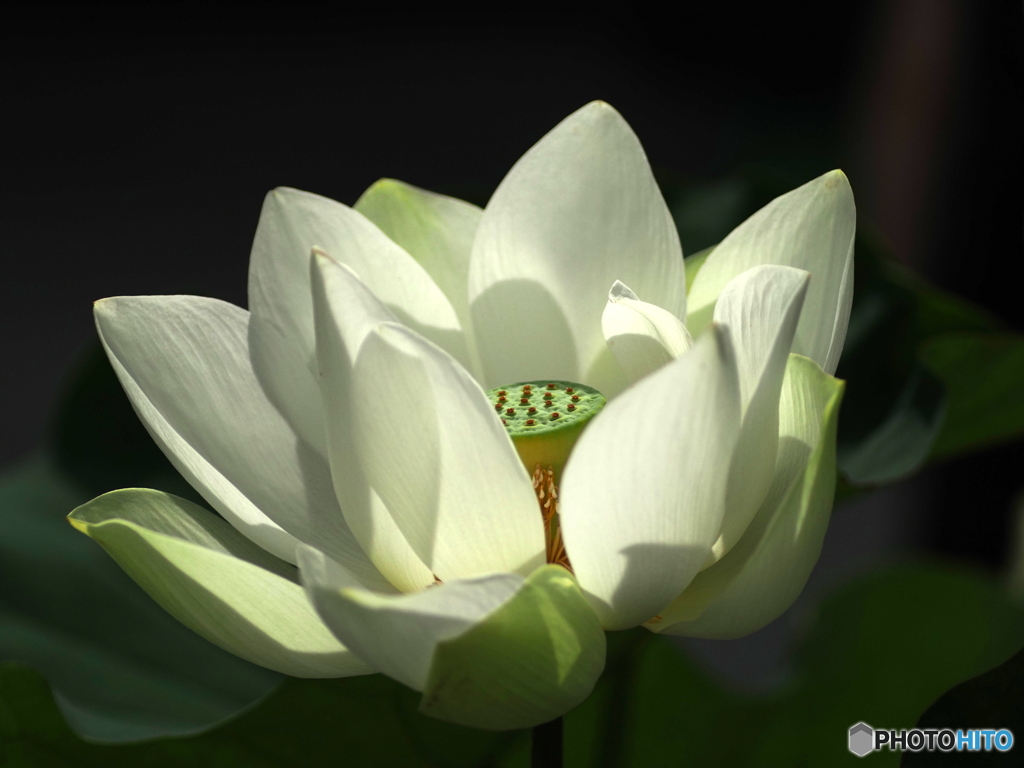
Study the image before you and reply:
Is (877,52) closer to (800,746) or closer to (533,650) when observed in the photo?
(800,746)

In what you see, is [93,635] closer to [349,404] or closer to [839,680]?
[349,404]

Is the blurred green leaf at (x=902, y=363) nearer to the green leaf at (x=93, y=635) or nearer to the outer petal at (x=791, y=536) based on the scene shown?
the outer petal at (x=791, y=536)

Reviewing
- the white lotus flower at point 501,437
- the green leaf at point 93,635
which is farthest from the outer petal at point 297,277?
the green leaf at point 93,635

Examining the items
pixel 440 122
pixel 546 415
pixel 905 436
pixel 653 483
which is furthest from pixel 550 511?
pixel 440 122

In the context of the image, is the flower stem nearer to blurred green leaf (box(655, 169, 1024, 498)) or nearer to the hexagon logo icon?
the hexagon logo icon

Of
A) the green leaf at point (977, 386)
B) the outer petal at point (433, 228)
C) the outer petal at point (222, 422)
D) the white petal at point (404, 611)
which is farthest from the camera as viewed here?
the green leaf at point (977, 386)

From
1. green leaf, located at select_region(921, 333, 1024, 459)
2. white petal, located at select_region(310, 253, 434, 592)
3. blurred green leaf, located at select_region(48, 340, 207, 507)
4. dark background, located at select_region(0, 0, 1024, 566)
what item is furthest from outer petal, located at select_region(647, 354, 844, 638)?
dark background, located at select_region(0, 0, 1024, 566)

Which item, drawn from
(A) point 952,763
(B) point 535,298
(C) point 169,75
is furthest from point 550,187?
(C) point 169,75
